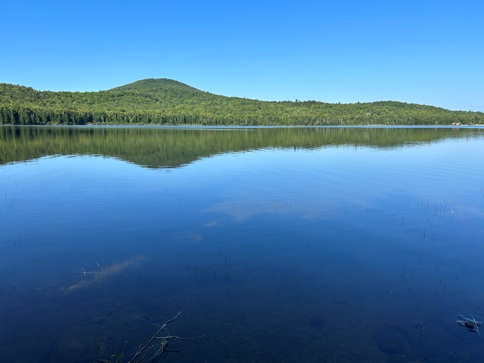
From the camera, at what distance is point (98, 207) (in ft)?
63.5

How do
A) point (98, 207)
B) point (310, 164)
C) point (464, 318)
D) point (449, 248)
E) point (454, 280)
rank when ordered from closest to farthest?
point (464, 318)
point (454, 280)
point (449, 248)
point (98, 207)
point (310, 164)

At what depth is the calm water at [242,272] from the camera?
798 cm

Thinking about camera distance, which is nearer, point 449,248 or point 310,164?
point 449,248

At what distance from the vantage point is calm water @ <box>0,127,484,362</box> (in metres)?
7.98

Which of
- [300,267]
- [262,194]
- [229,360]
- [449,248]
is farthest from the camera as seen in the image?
[262,194]

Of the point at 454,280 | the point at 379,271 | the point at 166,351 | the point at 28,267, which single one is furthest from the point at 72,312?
the point at 454,280

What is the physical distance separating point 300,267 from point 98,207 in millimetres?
12675

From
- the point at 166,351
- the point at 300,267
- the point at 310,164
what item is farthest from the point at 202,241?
the point at 310,164

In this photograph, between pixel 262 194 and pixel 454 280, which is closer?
pixel 454 280

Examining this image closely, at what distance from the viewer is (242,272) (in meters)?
11.5

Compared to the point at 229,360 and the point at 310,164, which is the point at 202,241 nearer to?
the point at 229,360

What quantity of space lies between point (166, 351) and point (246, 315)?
2309 millimetres

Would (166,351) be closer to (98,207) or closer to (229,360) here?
(229,360)

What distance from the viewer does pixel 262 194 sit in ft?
75.9
